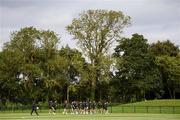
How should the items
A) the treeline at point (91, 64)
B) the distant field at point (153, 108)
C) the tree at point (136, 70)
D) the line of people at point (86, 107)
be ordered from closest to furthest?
the line of people at point (86, 107), the distant field at point (153, 108), the treeline at point (91, 64), the tree at point (136, 70)

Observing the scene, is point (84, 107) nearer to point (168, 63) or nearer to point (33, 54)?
point (33, 54)

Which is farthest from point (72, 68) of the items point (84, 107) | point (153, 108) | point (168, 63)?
point (84, 107)

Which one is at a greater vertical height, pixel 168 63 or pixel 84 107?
pixel 168 63

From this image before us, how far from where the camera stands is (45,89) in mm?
98375

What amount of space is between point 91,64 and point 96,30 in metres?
6.24

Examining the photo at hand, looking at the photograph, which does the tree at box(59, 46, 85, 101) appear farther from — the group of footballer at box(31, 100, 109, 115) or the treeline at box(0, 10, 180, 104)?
the group of footballer at box(31, 100, 109, 115)

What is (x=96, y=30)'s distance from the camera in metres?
84.9

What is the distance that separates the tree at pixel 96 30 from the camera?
84.7m

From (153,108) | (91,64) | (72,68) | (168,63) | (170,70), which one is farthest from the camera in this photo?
(72,68)

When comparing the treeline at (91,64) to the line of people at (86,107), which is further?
the treeline at (91,64)

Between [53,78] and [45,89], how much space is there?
5.46 metres

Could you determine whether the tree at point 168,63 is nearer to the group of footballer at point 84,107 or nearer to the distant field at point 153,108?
the distant field at point 153,108

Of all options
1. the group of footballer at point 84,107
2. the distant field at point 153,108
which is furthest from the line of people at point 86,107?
the distant field at point 153,108

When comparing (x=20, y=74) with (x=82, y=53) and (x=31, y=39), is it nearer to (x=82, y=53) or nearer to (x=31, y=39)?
(x=31, y=39)
